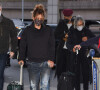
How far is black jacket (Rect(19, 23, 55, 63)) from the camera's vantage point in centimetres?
579

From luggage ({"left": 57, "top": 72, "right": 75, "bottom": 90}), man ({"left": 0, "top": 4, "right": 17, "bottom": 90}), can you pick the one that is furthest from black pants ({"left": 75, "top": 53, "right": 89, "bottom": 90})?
man ({"left": 0, "top": 4, "right": 17, "bottom": 90})

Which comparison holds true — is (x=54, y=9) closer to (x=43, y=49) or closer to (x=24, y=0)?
(x=24, y=0)

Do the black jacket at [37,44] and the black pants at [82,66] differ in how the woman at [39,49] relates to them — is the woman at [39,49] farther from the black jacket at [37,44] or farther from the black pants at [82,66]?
the black pants at [82,66]

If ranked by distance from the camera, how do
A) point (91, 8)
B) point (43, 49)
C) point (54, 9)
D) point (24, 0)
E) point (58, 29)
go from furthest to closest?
point (24, 0) → point (91, 8) → point (54, 9) → point (58, 29) → point (43, 49)

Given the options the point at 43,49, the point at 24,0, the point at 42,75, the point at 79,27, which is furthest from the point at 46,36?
the point at 24,0

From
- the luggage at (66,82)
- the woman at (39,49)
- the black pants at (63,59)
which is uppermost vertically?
the woman at (39,49)

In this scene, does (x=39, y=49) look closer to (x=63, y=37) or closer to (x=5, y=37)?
(x=5, y=37)

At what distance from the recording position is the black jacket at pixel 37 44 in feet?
19.0

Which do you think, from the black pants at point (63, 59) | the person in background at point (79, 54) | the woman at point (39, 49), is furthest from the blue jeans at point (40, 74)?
the black pants at point (63, 59)

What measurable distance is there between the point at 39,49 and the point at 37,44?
88 millimetres

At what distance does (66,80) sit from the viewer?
21.3ft

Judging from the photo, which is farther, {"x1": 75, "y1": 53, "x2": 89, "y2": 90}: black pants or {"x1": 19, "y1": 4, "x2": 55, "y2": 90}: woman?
{"x1": 75, "y1": 53, "x2": 89, "y2": 90}: black pants

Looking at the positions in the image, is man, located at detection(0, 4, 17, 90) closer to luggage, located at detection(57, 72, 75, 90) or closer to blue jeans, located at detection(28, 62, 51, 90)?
blue jeans, located at detection(28, 62, 51, 90)

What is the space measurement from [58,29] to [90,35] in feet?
2.58
